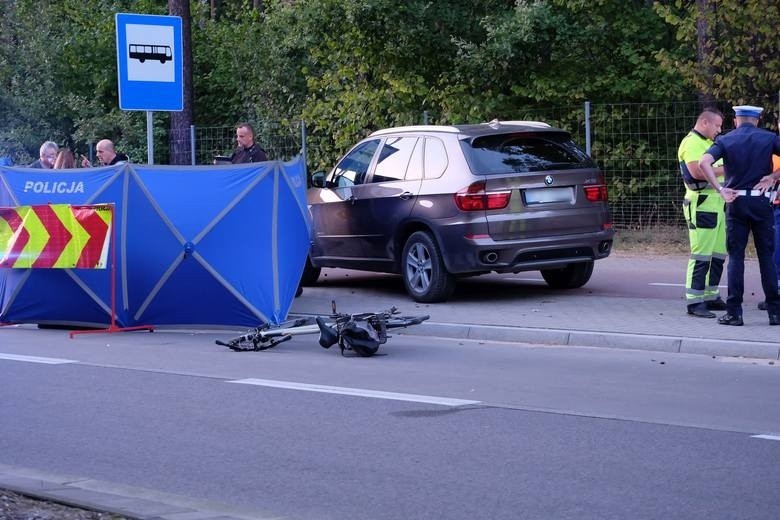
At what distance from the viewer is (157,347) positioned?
1143 cm

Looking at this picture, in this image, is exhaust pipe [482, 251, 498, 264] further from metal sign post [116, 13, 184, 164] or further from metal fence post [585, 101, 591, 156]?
metal fence post [585, 101, 591, 156]

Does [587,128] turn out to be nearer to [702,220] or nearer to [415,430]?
[702,220]

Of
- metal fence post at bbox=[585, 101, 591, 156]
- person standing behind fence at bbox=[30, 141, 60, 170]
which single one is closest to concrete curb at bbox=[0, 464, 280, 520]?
person standing behind fence at bbox=[30, 141, 60, 170]

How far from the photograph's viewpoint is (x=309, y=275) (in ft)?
51.9

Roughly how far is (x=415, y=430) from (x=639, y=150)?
13303mm

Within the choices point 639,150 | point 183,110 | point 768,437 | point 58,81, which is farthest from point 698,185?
point 58,81

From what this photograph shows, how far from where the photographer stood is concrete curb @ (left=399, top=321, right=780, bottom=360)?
10.2m

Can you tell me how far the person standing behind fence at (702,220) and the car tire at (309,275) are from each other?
17.2 ft

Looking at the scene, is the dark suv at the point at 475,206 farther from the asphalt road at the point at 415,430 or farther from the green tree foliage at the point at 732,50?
the green tree foliage at the point at 732,50

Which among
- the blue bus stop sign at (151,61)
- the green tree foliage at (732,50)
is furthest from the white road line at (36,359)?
the green tree foliage at (732,50)

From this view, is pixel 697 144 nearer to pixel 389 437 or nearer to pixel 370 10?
pixel 389 437

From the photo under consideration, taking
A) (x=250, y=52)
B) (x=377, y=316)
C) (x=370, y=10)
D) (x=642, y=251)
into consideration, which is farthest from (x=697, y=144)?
(x=250, y=52)

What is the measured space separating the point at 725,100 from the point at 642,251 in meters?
2.76

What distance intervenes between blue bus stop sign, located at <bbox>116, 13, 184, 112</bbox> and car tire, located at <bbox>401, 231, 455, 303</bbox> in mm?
2945
